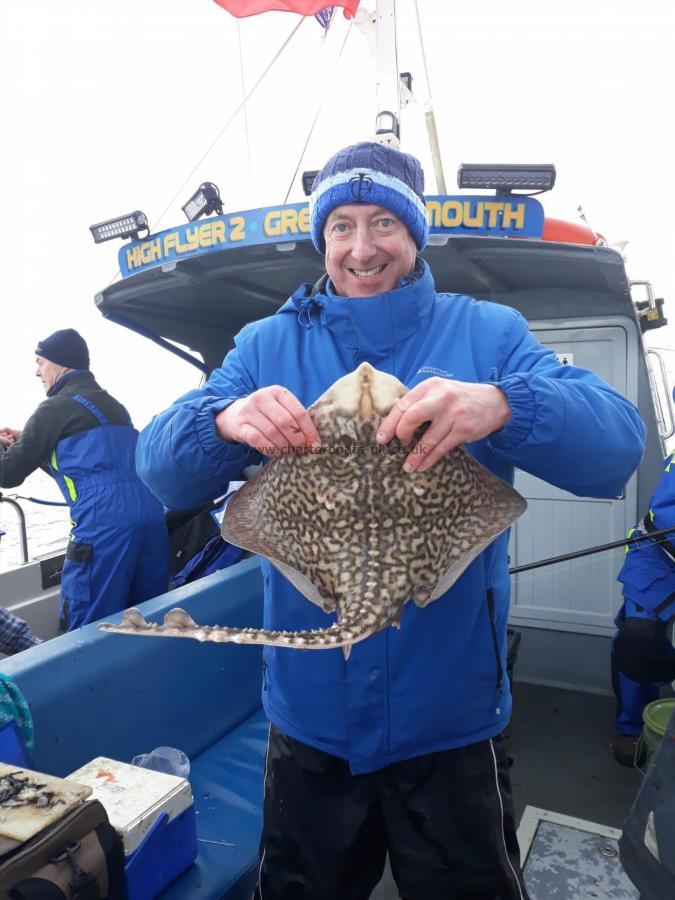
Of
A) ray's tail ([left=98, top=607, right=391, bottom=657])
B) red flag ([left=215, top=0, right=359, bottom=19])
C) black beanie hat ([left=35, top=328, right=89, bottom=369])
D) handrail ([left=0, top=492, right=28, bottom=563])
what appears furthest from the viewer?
handrail ([left=0, top=492, right=28, bottom=563])

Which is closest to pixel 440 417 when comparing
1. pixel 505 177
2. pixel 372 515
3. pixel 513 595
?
pixel 372 515

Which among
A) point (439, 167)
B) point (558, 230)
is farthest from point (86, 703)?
point (439, 167)

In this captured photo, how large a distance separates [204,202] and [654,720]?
16.2 feet

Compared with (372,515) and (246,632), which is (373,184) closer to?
(372,515)

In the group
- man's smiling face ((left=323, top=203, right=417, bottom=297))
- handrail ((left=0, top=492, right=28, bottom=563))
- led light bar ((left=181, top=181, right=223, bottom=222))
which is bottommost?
handrail ((left=0, top=492, right=28, bottom=563))

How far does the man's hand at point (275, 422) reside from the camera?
1589 millimetres

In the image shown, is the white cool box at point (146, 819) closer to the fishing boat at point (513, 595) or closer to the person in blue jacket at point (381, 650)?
the fishing boat at point (513, 595)

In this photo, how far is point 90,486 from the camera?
195 inches

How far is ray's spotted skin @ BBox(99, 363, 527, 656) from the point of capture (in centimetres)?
163

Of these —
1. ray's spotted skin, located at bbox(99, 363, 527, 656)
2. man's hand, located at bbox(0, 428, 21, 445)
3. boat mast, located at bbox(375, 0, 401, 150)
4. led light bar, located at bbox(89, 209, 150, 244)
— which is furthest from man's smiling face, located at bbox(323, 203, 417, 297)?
man's hand, located at bbox(0, 428, 21, 445)

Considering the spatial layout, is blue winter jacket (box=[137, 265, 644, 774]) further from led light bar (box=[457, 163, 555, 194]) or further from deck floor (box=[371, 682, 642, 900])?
deck floor (box=[371, 682, 642, 900])

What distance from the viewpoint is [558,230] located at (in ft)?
13.3

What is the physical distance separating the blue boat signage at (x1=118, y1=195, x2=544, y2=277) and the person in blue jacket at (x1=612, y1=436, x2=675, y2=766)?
2.01 metres

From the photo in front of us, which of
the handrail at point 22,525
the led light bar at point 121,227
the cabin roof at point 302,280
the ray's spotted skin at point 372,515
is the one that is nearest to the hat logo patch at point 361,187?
the ray's spotted skin at point 372,515
